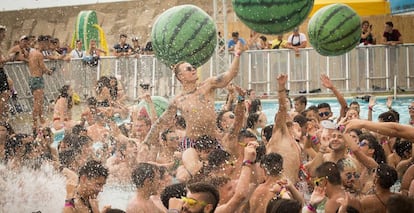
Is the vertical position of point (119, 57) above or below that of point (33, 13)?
below

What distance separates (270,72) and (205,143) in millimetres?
9002

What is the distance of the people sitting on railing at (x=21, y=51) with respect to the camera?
1529 centimetres

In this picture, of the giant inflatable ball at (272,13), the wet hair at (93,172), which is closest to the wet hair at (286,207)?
the wet hair at (93,172)

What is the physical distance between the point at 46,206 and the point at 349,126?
11.1 ft

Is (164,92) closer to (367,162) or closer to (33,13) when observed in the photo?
(367,162)

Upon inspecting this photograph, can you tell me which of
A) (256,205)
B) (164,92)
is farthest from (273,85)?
(256,205)

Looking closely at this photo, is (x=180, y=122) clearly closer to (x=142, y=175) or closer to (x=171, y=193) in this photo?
Result: (x=142, y=175)

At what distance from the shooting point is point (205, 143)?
7621 millimetres

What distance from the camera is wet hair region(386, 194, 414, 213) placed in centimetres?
532

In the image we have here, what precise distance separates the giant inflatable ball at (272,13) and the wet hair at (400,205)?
2916 millimetres

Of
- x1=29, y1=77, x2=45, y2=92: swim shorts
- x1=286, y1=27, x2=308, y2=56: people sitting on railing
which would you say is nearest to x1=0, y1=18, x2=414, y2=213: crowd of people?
x1=29, y1=77, x2=45, y2=92: swim shorts

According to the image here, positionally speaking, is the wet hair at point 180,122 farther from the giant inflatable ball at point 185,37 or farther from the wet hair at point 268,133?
the wet hair at point 268,133

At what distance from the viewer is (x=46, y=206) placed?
8102 millimetres

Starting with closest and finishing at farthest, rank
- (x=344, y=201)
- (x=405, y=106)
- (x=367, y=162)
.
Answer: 1. (x=344, y=201)
2. (x=367, y=162)
3. (x=405, y=106)
